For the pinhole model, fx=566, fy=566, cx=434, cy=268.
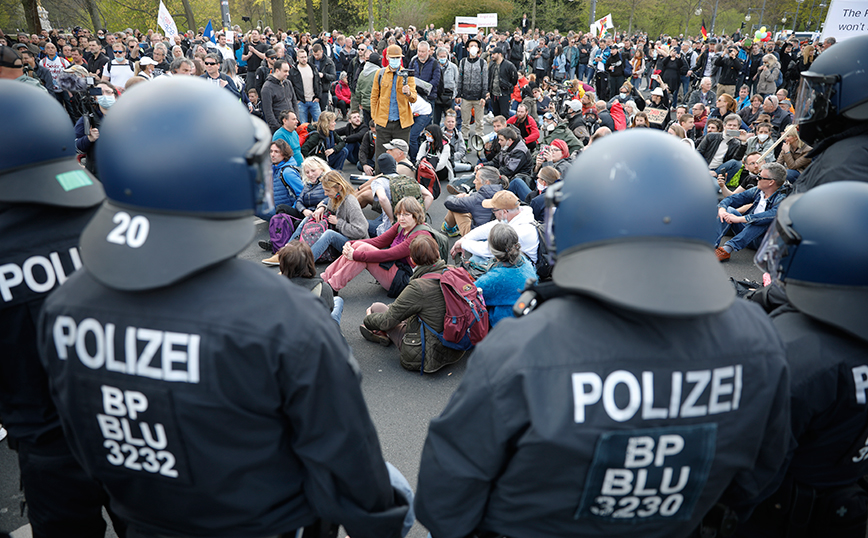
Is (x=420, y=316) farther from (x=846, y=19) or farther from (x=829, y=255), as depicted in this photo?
(x=846, y=19)

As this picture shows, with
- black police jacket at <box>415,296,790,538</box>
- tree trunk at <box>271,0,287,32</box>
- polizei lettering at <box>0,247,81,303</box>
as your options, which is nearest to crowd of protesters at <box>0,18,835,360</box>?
black police jacket at <box>415,296,790,538</box>

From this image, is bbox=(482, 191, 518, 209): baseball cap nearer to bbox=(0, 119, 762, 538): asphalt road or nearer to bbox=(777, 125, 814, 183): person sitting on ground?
bbox=(0, 119, 762, 538): asphalt road

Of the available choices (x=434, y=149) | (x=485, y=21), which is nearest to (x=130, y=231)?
(x=434, y=149)

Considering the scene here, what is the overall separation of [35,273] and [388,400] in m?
2.75

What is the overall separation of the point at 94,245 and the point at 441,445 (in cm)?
103

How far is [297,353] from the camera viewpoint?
1.43m

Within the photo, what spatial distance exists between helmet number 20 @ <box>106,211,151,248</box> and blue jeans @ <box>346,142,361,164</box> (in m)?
9.41

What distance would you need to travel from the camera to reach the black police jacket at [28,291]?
1.88 metres

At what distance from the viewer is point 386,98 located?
29.8ft

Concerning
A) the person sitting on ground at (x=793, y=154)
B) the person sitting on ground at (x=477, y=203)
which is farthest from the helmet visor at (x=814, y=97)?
the person sitting on ground at (x=793, y=154)

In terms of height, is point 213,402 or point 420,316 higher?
point 213,402

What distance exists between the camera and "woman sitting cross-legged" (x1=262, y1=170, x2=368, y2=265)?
21.2 feet

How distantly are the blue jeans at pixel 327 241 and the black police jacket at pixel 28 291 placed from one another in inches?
174

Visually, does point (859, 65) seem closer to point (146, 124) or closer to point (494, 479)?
point (494, 479)
